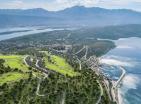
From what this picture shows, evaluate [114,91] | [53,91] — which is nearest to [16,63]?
[53,91]

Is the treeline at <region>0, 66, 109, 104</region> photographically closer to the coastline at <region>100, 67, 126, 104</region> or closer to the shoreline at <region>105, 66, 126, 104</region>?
the coastline at <region>100, 67, 126, 104</region>

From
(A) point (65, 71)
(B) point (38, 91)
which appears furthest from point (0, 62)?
(B) point (38, 91)

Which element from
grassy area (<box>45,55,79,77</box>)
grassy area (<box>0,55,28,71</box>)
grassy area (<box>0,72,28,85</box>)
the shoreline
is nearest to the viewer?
grassy area (<box>0,72,28,85</box>)

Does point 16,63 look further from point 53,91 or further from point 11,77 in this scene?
point 53,91

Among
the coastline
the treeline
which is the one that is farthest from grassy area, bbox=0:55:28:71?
the coastline

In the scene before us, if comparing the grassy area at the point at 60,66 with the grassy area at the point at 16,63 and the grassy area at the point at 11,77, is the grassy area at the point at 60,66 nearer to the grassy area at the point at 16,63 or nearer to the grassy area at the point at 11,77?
the grassy area at the point at 16,63

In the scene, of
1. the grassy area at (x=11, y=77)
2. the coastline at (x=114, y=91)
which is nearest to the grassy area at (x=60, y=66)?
the coastline at (x=114, y=91)

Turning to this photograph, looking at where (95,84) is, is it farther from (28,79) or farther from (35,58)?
(35,58)
